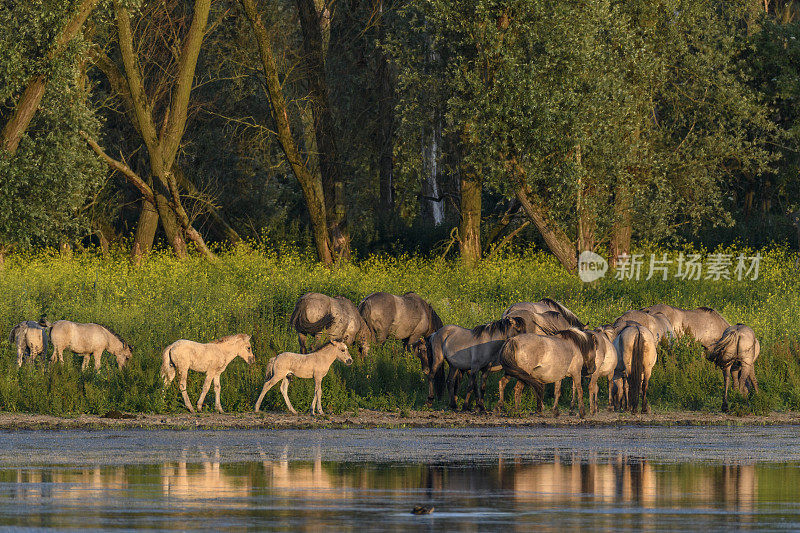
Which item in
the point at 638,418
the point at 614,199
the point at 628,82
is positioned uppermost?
the point at 628,82

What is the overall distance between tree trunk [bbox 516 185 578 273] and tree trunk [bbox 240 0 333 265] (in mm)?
6491

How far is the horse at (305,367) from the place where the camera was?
2086cm

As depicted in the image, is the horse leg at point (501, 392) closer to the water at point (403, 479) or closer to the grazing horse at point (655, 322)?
the water at point (403, 479)

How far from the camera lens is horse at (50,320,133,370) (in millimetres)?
22891

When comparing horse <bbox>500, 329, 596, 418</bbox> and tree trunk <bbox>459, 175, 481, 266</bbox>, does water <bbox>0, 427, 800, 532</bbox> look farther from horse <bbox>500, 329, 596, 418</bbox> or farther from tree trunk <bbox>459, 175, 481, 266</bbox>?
tree trunk <bbox>459, 175, 481, 266</bbox>

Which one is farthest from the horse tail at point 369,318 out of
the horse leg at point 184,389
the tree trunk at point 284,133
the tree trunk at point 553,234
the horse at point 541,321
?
the tree trunk at point 284,133

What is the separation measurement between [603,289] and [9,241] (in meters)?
16.5

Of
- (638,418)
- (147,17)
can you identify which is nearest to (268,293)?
(638,418)

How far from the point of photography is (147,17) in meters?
44.6

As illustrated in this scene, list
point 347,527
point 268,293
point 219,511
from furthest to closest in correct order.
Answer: point 268,293 < point 219,511 < point 347,527

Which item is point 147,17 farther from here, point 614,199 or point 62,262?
point 614,199

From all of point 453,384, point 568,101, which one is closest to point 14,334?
point 453,384

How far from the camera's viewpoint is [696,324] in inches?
990

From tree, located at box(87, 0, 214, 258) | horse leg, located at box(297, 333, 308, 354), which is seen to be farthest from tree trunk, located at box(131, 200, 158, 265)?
horse leg, located at box(297, 333, 308, 354)
